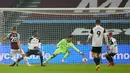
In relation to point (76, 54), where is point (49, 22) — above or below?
above

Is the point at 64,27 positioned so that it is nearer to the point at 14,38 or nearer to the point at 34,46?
the point at 34,46

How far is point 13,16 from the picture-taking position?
25.0 metres

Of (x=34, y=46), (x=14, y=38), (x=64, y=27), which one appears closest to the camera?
(x=14, y=38)

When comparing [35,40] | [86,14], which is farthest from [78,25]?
[35,40]

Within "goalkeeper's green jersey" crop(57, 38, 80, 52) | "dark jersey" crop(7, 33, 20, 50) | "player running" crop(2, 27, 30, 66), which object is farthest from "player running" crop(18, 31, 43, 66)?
"goalkeeper's green jersey" crop(57, 38, 80, 52)

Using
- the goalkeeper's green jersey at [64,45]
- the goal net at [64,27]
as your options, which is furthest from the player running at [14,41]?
the goal net at [64,27]

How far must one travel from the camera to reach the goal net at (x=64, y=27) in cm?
2406

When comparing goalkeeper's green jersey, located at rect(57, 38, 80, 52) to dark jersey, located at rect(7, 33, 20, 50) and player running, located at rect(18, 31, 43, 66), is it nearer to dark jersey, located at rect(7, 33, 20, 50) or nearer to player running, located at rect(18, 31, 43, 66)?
player running, located at rect(18, 31, 43, 66)

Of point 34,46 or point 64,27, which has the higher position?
point 64,27

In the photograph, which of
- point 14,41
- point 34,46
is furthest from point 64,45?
point 14,41

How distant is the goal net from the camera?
24.1 metres

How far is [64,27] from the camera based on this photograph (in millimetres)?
25547

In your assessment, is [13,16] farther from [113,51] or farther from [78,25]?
[113,51]

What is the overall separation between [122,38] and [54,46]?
3.82 meters
